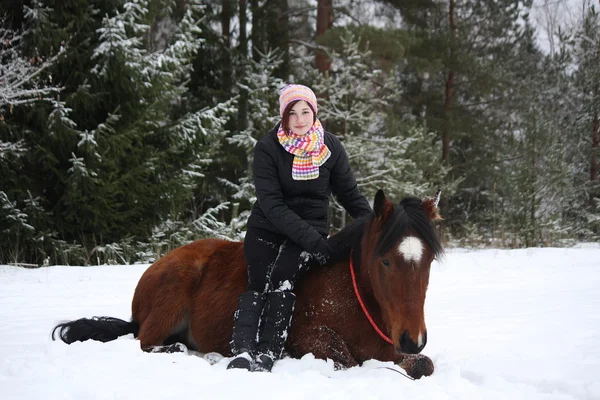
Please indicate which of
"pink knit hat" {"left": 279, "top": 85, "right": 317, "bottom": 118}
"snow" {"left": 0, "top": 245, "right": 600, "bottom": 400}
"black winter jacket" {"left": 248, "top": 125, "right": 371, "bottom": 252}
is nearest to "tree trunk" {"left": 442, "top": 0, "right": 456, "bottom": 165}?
"snow" {"left": 0, "top": 245, "right": 600, "bottom": 400}

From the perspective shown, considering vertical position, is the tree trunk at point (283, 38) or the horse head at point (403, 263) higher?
the tree trunk at point (283, 38)

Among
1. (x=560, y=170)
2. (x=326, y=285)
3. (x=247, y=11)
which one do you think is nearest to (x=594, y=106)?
(x=560, y=170)

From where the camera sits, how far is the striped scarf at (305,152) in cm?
330

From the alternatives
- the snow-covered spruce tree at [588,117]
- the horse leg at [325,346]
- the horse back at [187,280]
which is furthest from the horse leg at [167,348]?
the snow-covered spruce tree at [588,117]

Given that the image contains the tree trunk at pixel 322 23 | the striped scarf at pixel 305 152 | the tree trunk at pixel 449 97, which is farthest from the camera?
the tree trunk at pixel 449 97

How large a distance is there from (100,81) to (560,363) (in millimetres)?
9522

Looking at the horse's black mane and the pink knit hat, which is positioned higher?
the pink knit hat

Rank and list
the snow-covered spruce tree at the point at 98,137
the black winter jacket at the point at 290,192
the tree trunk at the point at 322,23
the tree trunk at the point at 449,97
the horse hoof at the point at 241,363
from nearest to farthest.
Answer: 1. the horse hoof at the point at 241,363
2. the black winter jacket at the point at 290,192
3. the snow-covered spruce tree at the point at 98,137
4. the tree trunk at the point at 322,23
5. the tree trunk at the point at 449,97

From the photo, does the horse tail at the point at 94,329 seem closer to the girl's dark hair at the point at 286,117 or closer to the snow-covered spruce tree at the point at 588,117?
the girl's dark hair at the point at 286,117

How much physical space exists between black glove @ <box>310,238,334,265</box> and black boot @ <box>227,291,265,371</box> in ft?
1.49

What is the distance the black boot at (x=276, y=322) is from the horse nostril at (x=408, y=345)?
0.85 metres

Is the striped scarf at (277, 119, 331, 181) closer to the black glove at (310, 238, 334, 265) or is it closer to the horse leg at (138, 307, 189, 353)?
the black glove at (310, 238, 334, 265)

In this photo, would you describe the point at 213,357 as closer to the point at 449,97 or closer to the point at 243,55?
the point at 243,55

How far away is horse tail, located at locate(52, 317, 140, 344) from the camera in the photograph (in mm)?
3447
